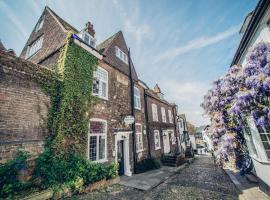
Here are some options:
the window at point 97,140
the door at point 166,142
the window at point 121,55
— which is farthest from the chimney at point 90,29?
the door at point 166,142

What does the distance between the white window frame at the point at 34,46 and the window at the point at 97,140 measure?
8.42m

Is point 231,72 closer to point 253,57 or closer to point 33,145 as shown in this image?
point 253,57

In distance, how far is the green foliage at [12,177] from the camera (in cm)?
477

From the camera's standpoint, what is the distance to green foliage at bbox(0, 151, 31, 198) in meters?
4.77

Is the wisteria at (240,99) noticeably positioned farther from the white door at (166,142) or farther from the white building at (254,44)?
the white door at (166,142)

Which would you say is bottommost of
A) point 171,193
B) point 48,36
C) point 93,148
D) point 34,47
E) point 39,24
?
point 171,193

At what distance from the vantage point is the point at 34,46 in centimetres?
1277

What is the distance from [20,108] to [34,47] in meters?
9.22

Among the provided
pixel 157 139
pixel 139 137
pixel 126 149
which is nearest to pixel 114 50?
pixel 139 137

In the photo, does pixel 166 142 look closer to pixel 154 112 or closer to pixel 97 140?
pixel 154 112

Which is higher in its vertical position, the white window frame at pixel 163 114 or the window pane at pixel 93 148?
the white window frame at pixel 163 114

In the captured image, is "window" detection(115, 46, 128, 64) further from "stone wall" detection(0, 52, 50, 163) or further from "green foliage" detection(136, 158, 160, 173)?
"green foliage" detection(136, 158, 160, 173)

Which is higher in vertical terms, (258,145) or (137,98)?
(137,98)

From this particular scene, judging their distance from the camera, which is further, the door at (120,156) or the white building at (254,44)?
the door at (120,156)
